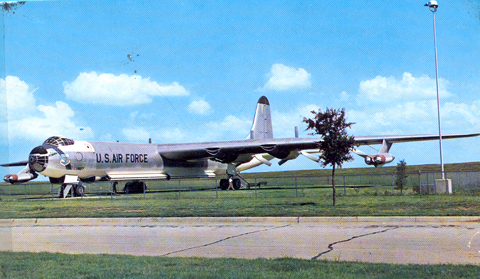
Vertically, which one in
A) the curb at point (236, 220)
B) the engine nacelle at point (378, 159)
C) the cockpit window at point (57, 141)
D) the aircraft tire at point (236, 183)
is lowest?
the curb at point (236, 220)

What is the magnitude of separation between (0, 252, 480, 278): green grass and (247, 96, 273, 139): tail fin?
3751 centimetres

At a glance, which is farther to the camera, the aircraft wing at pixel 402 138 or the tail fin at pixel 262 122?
the tail fin at pixel 262 122

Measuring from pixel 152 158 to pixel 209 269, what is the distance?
30.9 meters

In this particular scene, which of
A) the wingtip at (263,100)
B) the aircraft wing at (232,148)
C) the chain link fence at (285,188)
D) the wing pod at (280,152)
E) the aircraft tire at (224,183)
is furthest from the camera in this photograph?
the wingtip at (263,100)

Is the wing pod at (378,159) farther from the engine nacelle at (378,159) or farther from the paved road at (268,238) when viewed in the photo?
the paved road at (268,238)

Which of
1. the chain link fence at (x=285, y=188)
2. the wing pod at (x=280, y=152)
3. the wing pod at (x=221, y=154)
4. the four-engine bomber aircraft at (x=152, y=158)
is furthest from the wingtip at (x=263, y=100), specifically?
the wing pod at (x=280, y=152)

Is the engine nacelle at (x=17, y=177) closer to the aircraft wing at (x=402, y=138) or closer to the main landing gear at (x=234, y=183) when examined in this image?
the main landing gear at (x=234, y=183)

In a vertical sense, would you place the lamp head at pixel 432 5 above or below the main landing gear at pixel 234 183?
above

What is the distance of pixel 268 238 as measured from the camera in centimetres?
1045

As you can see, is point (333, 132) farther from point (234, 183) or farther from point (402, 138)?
point (234, 183)

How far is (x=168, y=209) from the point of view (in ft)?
57.0

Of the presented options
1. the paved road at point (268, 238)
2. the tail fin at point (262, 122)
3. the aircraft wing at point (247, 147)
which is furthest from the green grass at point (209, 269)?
the tail fin at point (262, 122)

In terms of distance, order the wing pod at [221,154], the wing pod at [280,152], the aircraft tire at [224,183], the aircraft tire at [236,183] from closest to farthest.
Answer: the wing pod at [280,152], the wing pod at [221,154], the aircraft tire at [224,183], the aircraft tire at [236,183]

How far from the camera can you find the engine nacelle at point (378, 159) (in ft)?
88.9
